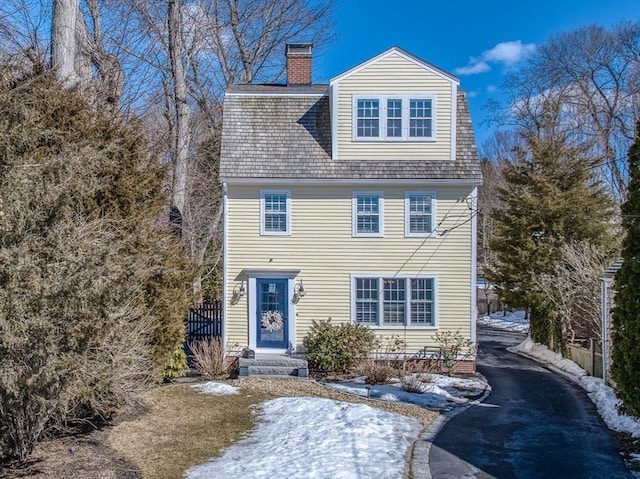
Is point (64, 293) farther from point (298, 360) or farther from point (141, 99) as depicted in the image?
point (141, 99)

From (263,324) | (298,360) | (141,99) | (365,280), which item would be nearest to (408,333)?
(365,280)

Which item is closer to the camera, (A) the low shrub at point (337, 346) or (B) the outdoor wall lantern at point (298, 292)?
(A) the low shrub at point (337, 346)

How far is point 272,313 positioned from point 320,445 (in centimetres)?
704

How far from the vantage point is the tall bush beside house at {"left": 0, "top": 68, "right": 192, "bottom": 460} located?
6180mm

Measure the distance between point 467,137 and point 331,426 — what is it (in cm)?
1001

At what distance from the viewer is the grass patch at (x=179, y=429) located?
7.41m

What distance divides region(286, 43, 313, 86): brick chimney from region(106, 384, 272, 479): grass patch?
415 inches

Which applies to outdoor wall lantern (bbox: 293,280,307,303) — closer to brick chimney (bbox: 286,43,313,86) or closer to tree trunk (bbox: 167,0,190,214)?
tree trunk (bbox: 167,0,190,214)

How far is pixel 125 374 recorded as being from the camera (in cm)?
798

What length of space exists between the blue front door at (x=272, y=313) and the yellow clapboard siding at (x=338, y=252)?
0.39 metres

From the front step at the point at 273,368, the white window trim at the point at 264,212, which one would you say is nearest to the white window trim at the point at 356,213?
the white window trim at the point at 264,212

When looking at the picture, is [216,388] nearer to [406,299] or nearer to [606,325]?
[406,299]

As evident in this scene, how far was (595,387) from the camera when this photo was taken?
12.2m

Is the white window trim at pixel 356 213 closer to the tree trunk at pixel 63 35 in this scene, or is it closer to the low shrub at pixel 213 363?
the low shrub at pixel 213 363
